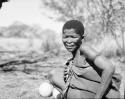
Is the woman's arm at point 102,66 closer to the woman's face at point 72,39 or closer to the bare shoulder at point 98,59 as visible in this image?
the bare shoulder at point 98,59

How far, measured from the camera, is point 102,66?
108 inches

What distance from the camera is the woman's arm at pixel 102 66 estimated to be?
2.74 meters

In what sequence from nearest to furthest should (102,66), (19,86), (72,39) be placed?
(102,66), (72,39), (19,86)

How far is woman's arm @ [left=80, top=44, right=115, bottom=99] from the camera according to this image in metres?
2.74

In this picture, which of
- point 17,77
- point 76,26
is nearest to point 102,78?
point 76,26

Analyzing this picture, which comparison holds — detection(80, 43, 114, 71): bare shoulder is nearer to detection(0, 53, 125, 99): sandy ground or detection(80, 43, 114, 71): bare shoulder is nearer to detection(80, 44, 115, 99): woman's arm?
detection(80, 44, 115, 99): woman's arm

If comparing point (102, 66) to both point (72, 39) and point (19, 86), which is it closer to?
point (72, 39)

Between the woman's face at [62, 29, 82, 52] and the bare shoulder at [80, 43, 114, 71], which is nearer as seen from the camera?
the bare shoulder at [80, 43, 114, 71]

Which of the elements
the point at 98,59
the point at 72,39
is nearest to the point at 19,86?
the point at 72,39

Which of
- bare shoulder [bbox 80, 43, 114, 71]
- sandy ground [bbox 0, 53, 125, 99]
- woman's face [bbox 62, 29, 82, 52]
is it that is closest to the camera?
bare shoulder [bbox 80, 43, 114, 71]

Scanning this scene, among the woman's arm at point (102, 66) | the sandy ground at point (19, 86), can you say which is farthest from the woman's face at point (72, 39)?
the sandy ground at point (19, 86)

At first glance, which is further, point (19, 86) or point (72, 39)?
point (19, 86)

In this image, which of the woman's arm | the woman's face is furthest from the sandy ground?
the woman's arm

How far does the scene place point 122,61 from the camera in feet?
31.4
